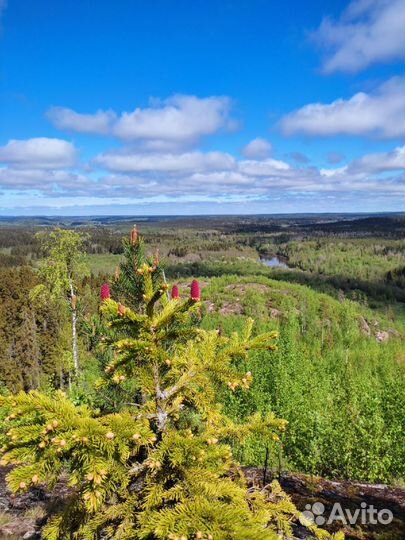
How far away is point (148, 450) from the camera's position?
3.62 meters

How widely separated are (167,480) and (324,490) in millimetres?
7815

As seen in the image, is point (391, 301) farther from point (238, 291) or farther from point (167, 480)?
point (167, 480)

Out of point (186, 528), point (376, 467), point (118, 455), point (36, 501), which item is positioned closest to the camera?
point (186, 528)

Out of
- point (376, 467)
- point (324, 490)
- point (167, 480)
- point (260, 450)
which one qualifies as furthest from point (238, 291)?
point (167, 480)

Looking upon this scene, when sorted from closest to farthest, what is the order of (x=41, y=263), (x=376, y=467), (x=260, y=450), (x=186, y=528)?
1. (x=186, y=528)
2. (x=376, y=467)
3. (x=260, y=450)
4. (x=41, y=263)

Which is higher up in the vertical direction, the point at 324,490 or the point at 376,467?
the point at 324,490

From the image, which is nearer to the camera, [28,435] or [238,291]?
[28,435]

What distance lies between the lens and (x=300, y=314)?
47406mm

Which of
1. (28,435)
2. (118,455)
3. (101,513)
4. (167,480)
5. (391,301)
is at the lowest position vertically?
(391,301)

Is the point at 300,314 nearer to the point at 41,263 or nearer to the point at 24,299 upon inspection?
the point at 41,263

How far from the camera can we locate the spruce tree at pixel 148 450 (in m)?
3.03

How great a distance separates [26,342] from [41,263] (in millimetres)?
23594

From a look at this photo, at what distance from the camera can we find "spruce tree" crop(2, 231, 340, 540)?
3.03 meters

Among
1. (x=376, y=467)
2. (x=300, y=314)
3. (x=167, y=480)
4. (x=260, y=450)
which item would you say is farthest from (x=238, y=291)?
(x=167, y=480)
